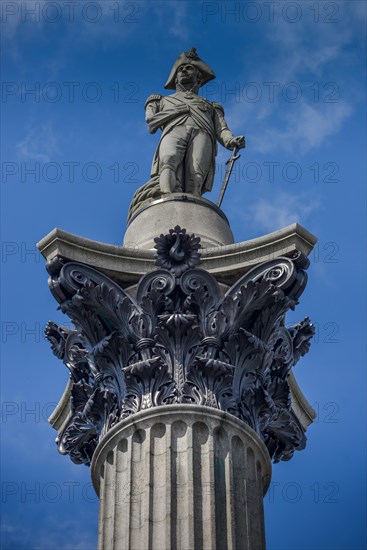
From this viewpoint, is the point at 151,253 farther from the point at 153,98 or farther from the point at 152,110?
the point at 153,98

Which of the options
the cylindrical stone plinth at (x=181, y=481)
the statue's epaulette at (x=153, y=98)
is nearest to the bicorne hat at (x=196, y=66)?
the statue's epaulette at (x=153, y=98)

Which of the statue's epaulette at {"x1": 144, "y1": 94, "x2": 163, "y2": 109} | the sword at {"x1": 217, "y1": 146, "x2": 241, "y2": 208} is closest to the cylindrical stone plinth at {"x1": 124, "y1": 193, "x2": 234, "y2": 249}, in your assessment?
the sword at {"x1": 217, "y1": 146, "x2": 241, "y2": 208}

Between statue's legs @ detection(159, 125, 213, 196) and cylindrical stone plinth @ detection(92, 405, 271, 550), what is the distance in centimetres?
748

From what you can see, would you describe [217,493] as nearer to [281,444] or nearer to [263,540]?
[263,540]

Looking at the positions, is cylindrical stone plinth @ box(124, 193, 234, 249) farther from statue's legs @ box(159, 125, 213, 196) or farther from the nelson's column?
statue's legs @ box(159, 125, 213, 196)

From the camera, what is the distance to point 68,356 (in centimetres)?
2683

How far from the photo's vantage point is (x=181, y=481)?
77.1ft

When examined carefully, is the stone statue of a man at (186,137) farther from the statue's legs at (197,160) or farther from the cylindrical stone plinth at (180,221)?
the cylindrical stone plinth at (180,221)

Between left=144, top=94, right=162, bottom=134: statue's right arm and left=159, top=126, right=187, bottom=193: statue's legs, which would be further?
left=144, top=94, right=162, bottom=134: statue's right arm

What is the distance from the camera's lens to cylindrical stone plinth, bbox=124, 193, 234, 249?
93.3ft

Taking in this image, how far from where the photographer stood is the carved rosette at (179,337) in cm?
2506

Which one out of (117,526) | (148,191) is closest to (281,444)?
(117,526)

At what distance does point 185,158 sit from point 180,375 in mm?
7658

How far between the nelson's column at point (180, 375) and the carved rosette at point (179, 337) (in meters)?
0.02
